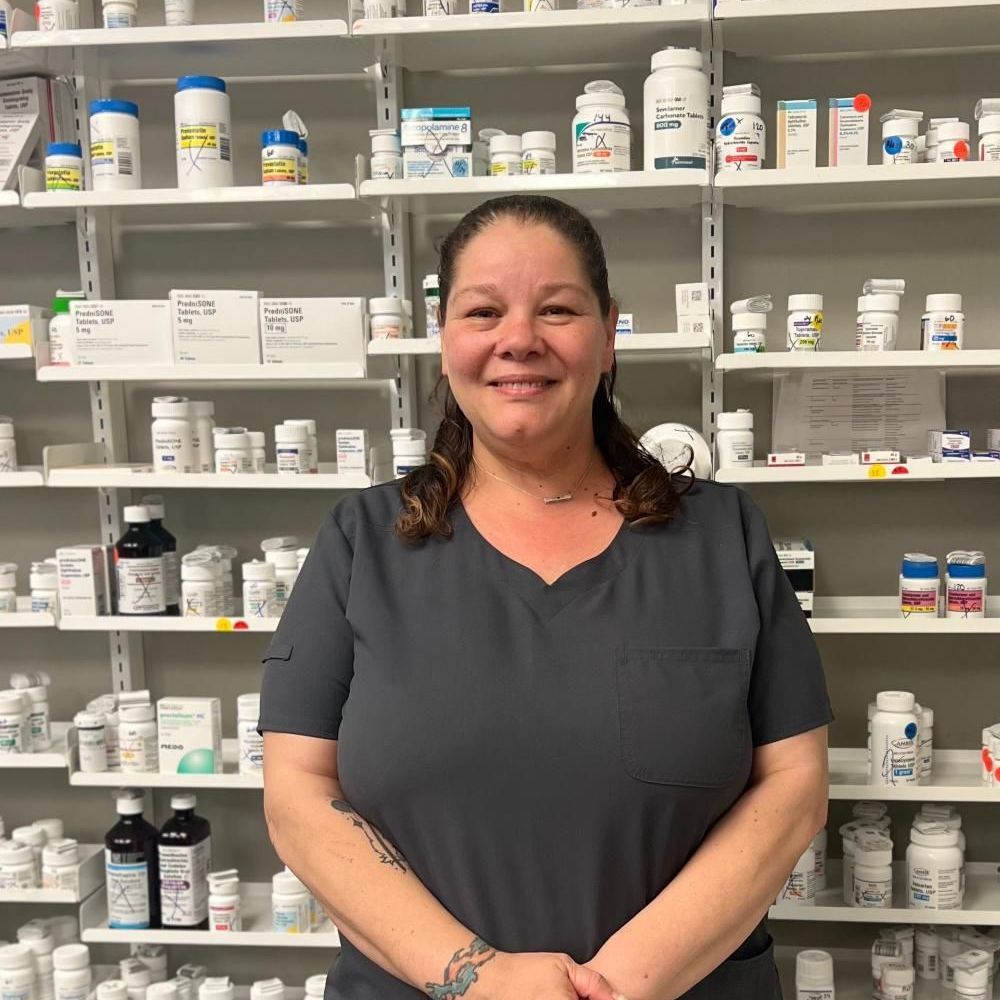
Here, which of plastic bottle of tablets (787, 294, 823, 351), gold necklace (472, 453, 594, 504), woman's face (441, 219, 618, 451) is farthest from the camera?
plastic bottle of tablets (787, 294, 823, 351)

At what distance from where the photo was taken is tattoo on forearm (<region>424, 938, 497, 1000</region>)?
1059 millimetres

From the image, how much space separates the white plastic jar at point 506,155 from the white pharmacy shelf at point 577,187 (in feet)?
0.13

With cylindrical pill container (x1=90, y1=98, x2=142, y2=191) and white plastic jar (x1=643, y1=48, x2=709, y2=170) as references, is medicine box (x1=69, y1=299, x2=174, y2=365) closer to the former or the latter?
cylindrical pill container (x1=90, y1=98, x2=142, y2=191)

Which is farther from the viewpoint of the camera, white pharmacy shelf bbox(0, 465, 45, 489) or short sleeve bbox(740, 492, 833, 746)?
white pharmacy shelf bbox(0, 465, 45, 489)

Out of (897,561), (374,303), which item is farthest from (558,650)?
(897,561)

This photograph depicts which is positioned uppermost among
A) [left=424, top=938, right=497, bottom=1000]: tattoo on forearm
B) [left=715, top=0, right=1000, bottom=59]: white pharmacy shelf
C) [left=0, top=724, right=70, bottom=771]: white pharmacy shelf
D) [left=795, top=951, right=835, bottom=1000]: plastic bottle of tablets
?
[left=715, top=0, right=1000, bottom=59]: white pharmacy shelf

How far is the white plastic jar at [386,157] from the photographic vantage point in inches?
75.8

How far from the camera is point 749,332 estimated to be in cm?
188

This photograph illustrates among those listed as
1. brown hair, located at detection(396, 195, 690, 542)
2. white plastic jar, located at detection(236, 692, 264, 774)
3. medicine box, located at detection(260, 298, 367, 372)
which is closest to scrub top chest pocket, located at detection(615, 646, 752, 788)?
brown hair, located at detection(396, 195, 690, 542)

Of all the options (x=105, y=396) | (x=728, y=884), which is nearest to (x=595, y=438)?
(x=728, y=884)

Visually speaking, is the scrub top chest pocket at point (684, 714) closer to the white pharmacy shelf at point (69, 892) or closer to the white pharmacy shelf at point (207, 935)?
the white pharmacy shelf at point (207, 935)

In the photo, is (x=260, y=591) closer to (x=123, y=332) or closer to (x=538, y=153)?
(x=123, y=332)

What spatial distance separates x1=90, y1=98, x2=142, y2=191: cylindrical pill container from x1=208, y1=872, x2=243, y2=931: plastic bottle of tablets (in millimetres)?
1307

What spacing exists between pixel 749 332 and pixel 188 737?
1.29 metres
